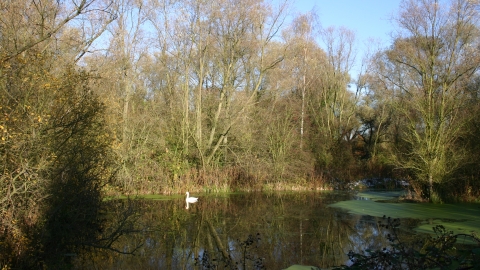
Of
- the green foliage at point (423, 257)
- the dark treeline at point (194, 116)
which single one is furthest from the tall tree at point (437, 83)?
the green foliage at point (423, 257)

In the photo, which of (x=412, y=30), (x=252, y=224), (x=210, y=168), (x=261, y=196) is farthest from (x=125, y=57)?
(x=412, y=30)

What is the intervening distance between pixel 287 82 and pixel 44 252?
18017mm

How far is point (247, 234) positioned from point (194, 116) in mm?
10869

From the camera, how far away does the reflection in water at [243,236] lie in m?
7.81

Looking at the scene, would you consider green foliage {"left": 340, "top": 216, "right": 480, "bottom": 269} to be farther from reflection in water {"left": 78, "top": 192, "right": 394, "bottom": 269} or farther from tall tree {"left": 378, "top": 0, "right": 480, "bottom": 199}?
tall tree {"left": 378, "top": 0, "right": 480, "bottom": 199}

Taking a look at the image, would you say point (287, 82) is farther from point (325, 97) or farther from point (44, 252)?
point (44, 252)

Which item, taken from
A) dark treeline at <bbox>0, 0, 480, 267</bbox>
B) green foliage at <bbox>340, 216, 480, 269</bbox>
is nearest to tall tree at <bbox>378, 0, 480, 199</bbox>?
dark treeline at <bbox>0, 0, 480, 267</bbox>

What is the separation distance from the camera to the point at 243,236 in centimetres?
1002

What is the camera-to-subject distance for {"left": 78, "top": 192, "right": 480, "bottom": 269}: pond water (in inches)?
308

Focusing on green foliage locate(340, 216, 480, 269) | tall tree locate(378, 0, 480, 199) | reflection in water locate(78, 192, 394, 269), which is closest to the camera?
green foliage locate(340, 216, 480, 269)

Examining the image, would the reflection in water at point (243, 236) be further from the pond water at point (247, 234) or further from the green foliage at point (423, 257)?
the green foliage at point (423, 257)

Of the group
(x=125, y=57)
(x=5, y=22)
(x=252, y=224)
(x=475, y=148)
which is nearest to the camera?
(x=5, y=22)

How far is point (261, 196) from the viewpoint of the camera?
18203 mm

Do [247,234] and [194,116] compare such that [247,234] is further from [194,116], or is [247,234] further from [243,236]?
[194,116]
